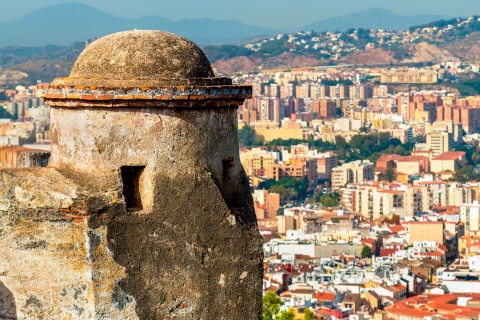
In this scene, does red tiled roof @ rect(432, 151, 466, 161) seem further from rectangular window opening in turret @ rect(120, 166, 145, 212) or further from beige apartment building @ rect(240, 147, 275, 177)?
rectangular window opening in turret @ rect(120, 166, 145, 212)

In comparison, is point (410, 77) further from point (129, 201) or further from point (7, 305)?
point (7, 305)

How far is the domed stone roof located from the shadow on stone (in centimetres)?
54

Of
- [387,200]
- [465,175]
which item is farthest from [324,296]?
[465,175]

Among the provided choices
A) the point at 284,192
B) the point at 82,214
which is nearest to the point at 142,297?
the point at 82,214

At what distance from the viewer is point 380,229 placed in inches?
2010

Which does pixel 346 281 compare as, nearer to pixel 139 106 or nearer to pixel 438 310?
pixel 438 310

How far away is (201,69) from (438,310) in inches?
1150

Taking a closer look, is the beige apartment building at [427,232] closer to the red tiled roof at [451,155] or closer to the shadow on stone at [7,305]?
the red tiled roof at [451,155]

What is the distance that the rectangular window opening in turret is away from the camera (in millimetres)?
3193

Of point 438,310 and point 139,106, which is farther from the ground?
point 139,106

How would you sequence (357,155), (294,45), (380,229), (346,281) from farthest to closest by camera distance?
(294,45), (357,155), (380,229), (346,281)

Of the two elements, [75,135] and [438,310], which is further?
[438,310]

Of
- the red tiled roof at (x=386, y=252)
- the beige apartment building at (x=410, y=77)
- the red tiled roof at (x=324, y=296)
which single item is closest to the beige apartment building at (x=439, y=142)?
the red tiled roof at (x=386, y=252)

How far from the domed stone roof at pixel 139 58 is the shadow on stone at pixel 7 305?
54 cm
